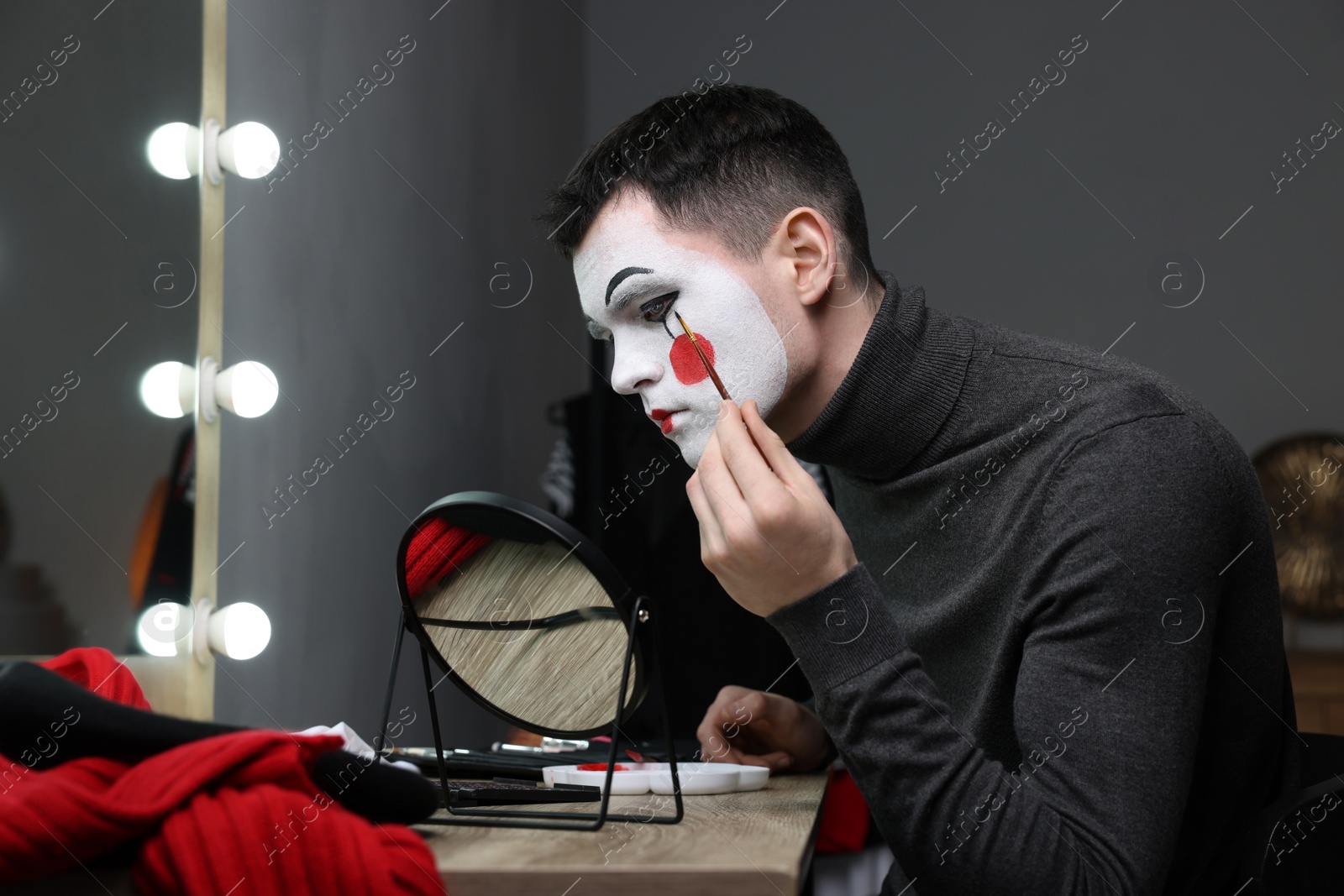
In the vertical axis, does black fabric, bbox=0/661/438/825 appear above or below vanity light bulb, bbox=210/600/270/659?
below

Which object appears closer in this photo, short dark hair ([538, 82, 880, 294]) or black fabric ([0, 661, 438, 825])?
black fabric ([0, 661, 438, 825])

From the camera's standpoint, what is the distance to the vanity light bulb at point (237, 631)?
1.10 meters

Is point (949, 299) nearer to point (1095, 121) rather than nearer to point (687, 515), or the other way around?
point (1095, 121)

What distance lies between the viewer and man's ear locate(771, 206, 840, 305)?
3.21 feet

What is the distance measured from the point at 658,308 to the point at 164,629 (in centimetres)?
57

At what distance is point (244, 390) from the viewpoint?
111 cm

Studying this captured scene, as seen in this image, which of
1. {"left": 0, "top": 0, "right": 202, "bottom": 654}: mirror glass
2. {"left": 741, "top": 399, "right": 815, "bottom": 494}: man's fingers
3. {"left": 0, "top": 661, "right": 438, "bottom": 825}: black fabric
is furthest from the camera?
{"left": 0, "top": 0, "right": 202, "bottom": 654}: mirror glass

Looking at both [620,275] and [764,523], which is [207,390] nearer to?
[620,275]

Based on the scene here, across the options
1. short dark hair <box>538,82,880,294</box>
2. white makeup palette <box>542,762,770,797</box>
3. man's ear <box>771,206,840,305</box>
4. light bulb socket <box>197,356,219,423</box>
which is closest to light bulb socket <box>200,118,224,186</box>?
light bulb socket <box>197,356,219,423</box>

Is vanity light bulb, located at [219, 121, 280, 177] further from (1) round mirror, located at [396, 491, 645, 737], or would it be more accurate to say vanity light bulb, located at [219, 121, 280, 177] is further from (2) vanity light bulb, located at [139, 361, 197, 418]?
(1) round mirror, located at [396, 491, 645, 737]

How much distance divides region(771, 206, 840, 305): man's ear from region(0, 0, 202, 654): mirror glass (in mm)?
605

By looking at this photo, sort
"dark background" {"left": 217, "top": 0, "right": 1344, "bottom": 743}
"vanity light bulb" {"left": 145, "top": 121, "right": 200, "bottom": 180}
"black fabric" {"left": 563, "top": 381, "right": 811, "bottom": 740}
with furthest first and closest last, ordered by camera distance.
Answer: "dark background" {"left": 217, "top": 0, "right": 1344, "bottom": 743}
"black fabric" {"left": 563, "top": 381, "right": 811, "bottom": 740}
"vanity light bulb" {"left": 145, "top": 121, "right": 200, "bottom": 180}

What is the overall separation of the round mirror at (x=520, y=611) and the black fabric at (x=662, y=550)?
3.77 ft

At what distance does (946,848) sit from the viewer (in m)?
0.68
